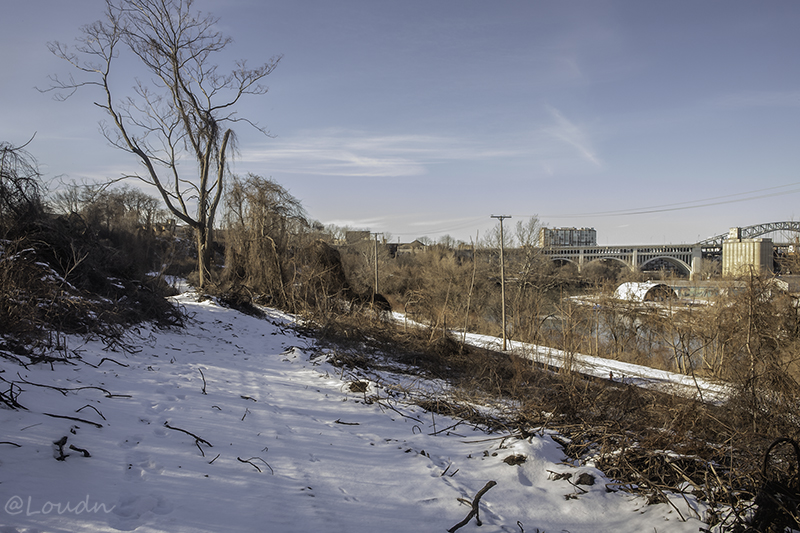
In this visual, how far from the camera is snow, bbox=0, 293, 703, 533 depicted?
2.89 metres

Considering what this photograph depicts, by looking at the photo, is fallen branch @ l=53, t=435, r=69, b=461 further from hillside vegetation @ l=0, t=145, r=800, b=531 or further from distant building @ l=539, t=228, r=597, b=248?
distant building @ l=539, t=228, r=597, b=248

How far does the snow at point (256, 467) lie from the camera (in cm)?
289

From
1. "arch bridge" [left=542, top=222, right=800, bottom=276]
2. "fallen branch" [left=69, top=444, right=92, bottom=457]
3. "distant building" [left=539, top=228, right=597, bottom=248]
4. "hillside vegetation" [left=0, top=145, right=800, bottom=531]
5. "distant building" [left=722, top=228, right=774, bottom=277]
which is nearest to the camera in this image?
"fallen branch" [left=69, top=444, right=92, bottom=457]

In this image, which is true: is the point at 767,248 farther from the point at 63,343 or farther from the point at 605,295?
the point at 63,343

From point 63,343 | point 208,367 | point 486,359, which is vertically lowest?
point 486,359

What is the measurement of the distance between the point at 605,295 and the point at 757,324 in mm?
10552

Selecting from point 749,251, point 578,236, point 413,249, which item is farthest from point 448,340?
point 578,236

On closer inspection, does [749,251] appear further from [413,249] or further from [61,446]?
[61,446]

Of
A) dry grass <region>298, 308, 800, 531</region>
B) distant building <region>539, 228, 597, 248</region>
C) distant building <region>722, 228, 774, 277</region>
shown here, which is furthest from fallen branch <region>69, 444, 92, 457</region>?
distant building <region>539, 228, 597, 248</region>

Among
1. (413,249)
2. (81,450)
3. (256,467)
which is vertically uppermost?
(413,249)

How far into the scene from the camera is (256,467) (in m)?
3.76

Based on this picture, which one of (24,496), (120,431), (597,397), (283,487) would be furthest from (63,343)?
(597,397)

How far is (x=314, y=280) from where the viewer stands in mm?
16547

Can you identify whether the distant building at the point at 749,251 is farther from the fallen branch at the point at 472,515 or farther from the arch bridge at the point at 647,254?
the fallen branch at the point at 472,515
